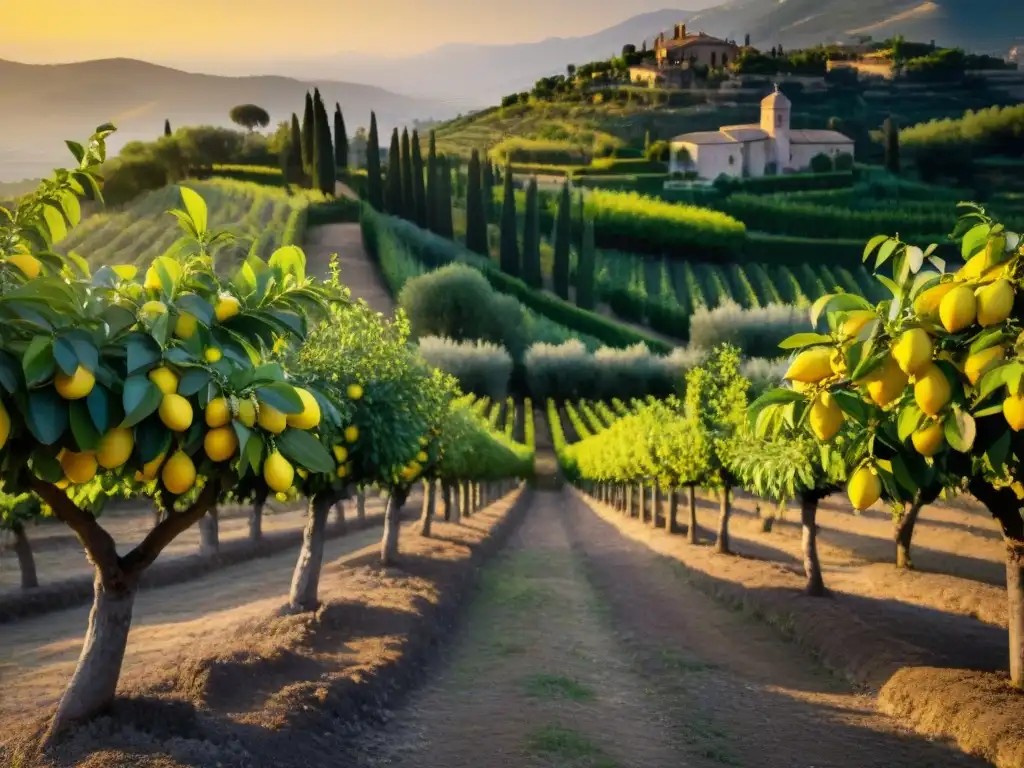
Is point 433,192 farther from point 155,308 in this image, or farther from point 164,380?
point 164,380

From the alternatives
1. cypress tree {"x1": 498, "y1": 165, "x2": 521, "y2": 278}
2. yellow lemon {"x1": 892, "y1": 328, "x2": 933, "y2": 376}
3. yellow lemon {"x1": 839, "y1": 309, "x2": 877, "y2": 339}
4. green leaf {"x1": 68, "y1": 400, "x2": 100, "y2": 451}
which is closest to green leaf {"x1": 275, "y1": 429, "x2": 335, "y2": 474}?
green leaf {"x1": 68, "y1": 400, "x2": 100, "y2": 451}

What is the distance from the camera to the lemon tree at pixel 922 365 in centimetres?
320

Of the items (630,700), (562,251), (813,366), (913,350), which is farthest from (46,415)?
(562,251)

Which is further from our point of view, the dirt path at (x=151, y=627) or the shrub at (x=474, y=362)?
the shrub at (x=474, y=362)

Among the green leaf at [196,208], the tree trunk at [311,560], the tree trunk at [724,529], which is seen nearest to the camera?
the green leaf at [196,208]

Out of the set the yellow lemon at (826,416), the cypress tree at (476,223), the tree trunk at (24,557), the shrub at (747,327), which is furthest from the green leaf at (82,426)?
the cypress tree at (476,223)

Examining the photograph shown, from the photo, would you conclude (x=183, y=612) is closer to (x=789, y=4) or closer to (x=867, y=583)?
(x=867, y=583)

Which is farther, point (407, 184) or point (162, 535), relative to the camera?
point (407, 184)

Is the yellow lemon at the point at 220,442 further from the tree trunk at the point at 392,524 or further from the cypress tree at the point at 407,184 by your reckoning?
the cypress tree at the point at 407,184

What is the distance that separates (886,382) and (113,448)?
2.88 metres

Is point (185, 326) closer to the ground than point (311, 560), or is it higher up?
higher up

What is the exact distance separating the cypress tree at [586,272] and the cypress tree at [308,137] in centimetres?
1730

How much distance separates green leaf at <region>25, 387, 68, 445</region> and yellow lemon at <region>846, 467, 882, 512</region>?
9.51ft

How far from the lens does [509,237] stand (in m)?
55.9
